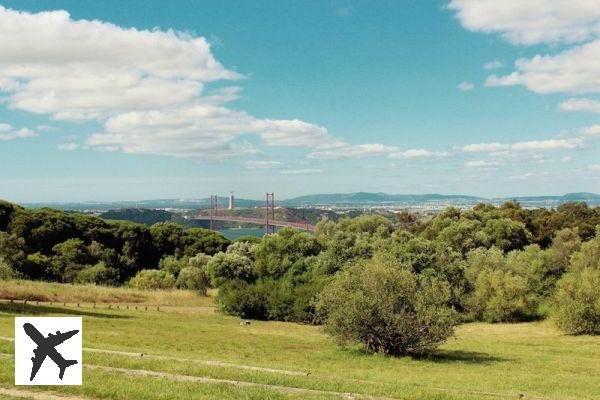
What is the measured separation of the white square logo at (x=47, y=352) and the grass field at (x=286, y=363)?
15.9 inches

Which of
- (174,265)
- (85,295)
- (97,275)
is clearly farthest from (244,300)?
(174,265)

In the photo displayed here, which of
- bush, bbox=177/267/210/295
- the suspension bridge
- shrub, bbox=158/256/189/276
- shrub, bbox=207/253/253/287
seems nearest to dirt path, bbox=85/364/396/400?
shrub, bbox=207/253/253/287

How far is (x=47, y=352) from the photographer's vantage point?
14086 mm

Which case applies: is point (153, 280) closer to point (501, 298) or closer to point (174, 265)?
point (174, 265)

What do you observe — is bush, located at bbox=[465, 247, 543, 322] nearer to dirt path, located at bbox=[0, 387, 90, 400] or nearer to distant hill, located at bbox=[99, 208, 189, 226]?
dirt path, located at bbox=[0, 387, 90, 400]

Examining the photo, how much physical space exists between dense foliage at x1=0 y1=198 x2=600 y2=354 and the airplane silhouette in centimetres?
1779

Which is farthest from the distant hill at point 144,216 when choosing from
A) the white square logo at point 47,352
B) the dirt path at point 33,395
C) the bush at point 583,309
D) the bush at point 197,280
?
the dirt path at point 33,395

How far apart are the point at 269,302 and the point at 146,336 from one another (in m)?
24.6

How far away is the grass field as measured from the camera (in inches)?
564

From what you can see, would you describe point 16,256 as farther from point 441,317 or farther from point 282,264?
point 441,317

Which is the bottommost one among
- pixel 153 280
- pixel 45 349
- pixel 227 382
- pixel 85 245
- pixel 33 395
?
pixel 153 280

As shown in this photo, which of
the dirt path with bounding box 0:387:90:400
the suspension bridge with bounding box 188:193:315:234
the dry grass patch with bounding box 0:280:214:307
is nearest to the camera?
the dirt path with bounding box 0:387:90:400

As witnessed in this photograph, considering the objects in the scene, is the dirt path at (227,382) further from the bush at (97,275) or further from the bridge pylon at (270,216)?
the bridge pylon at (270,216)

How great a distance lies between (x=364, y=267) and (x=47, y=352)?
20072 millimetres
